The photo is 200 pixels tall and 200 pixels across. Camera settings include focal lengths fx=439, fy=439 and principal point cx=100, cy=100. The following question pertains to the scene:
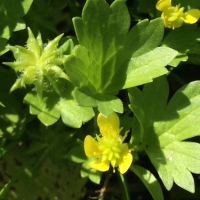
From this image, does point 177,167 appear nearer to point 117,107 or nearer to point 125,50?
point 117,107

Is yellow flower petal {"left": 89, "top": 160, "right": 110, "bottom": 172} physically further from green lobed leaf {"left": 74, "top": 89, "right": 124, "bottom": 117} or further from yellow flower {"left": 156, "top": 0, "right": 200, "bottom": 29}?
yellow flower {"left": 156, "top": 0, "right": 200, "bottom": 29}

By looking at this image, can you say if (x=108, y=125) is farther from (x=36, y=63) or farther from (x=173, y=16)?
(x=173, y=16)

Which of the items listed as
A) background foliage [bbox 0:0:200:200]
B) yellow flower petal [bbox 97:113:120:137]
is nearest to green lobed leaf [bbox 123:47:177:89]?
background foliage [bbox 0:0:200:200]

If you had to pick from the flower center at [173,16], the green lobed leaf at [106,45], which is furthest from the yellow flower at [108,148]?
the flower center at [173,16]

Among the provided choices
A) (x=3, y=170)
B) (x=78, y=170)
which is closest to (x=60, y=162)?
(x=78, y=170)

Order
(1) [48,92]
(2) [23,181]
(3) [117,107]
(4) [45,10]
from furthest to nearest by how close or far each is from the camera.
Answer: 1. (2) [23,181]
2. (4) [45,10]
3. (1) [48,92]
4. (3) [117,107]

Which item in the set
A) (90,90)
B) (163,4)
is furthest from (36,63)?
(163,4)

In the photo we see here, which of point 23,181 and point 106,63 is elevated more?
point 106,63
